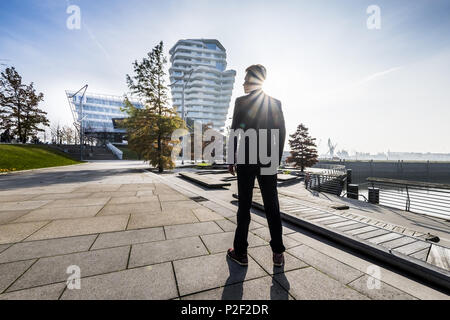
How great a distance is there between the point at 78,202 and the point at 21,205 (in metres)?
1.20

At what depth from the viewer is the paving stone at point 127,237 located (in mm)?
2662

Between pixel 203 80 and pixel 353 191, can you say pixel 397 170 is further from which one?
pixel 203 80

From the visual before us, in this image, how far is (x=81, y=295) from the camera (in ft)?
5.32

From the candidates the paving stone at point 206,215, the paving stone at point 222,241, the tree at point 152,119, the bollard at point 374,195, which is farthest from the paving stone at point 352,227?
the tree at point 152,119

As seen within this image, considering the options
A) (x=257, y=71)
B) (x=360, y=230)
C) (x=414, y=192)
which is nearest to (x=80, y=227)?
(x=257, y=71)

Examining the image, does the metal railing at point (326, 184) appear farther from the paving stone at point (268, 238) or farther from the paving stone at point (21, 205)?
the paving stone at point (21, 205)

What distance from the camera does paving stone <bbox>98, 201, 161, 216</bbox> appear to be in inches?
167

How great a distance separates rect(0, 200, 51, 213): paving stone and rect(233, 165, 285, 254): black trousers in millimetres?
5279

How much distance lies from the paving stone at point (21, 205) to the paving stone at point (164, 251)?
3.94 m

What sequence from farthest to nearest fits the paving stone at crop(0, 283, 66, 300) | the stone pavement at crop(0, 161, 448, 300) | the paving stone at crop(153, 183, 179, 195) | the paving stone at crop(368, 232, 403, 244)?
the paving stone at crop(153, 183, 179, 195), the paving stone at crop(368, 232, 403, 244), the stone pavement at crop(0, 161, 448, 300), the paving stone at crop(0, 283, 66, 300)

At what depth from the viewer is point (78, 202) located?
5043 millimetres

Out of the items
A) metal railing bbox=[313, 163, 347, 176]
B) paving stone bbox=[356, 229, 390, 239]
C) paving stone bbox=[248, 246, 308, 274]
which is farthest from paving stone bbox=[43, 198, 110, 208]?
metal railing bbox=[313, 163, 347, 176]

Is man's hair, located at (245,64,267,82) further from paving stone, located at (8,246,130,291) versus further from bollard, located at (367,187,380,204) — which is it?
bollard, located at (367,187,380,204)
